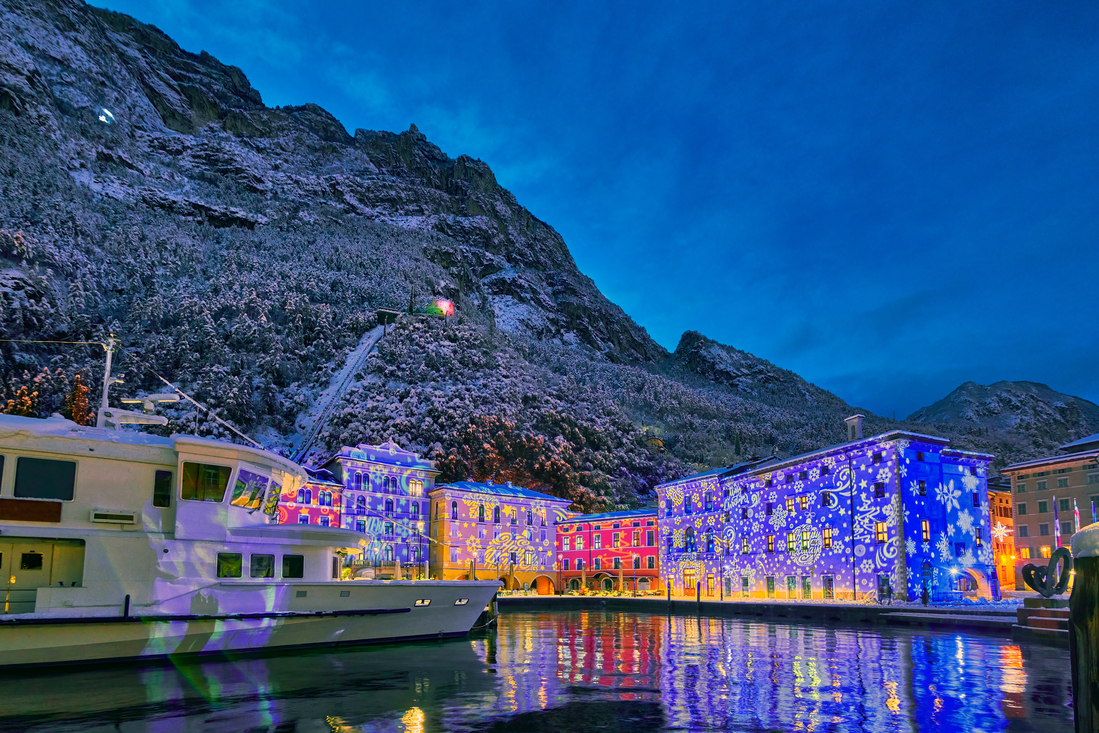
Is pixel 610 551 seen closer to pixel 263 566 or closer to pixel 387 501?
pixel 387 501

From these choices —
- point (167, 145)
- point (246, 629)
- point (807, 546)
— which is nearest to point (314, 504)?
point (807, 546)

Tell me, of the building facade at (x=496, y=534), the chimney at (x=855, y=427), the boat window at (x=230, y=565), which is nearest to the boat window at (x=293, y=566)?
the boat window at (x=230, y=565)

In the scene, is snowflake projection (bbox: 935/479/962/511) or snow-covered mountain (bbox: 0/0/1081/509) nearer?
snowflake projection (bbox: 935/479/962/511)

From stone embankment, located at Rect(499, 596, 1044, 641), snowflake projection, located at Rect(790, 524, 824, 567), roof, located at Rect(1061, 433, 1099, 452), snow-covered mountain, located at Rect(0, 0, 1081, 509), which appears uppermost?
snow-covered mountain, located at Rect(0, 0, 1081, 509)

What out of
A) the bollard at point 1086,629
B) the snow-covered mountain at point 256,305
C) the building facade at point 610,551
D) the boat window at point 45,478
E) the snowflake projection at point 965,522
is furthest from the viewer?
the snow-covered mountain at point 256,305

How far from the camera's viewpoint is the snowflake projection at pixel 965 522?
143 ft

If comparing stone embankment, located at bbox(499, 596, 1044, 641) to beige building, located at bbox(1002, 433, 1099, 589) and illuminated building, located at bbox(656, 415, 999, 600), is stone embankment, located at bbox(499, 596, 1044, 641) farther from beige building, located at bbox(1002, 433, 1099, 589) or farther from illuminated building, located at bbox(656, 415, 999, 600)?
beige building, located at bbox(1002, 433, 1099, 589)

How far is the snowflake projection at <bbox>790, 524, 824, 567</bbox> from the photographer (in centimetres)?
4684

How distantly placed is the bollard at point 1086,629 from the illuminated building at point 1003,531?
66.0 m

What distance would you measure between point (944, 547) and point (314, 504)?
1867 inches

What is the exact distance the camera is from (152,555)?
20750 mm

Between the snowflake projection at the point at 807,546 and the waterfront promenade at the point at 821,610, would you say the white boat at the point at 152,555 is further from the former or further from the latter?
the snowflake projection at the point at 807,546

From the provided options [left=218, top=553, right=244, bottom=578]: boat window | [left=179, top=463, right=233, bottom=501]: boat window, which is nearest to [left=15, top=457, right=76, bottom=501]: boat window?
[left=179, top=463, right=233, bottom=501]: boat window

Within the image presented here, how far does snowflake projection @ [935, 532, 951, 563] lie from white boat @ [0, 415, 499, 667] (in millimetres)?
33835
